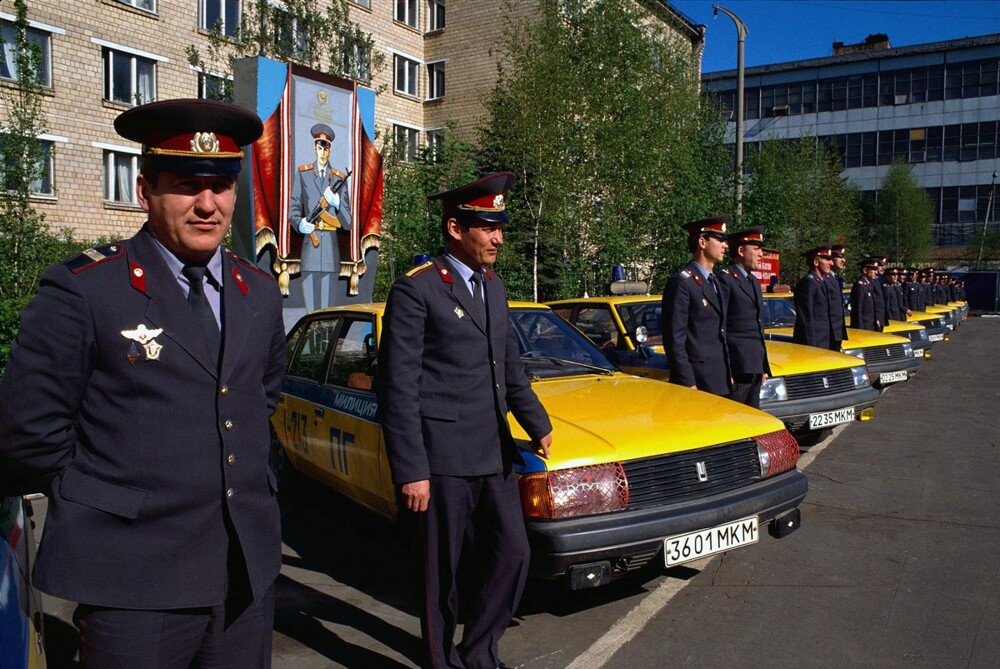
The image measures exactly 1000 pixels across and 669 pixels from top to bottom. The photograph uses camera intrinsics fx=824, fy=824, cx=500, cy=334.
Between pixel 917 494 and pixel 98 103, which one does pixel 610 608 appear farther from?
pixel 98 103

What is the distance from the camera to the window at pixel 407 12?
31547 millimetres

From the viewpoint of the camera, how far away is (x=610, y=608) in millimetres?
4312

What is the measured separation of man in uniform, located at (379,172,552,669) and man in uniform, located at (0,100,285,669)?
1055 mm

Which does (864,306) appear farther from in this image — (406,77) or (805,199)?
(406,77)

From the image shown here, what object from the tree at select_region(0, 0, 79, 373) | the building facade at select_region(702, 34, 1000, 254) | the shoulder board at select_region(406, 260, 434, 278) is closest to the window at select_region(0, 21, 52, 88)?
the tree at select_region(0, 0, 79, 373)

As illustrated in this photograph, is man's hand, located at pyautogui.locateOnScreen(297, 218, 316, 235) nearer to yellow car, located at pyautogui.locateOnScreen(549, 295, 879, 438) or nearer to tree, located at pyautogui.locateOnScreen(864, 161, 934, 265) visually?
yellow car, located at pyautogui.locateOnScreen(549, 295, 879, 438)

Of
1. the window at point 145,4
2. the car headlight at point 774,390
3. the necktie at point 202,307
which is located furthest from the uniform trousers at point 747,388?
the window at point 145,4

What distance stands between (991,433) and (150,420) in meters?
9.86

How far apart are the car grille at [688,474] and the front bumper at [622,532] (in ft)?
0.17

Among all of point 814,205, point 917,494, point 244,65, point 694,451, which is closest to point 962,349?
point 814,205

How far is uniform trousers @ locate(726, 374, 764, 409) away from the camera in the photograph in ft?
21.5

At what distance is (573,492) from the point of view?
12.4 ft

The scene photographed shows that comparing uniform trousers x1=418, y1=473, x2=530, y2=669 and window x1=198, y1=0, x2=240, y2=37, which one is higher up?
window x1=198, y1=0, x2=240, y2=37

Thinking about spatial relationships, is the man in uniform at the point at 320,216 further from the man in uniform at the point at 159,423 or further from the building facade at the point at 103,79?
the man in uniform at the point at 159,423
